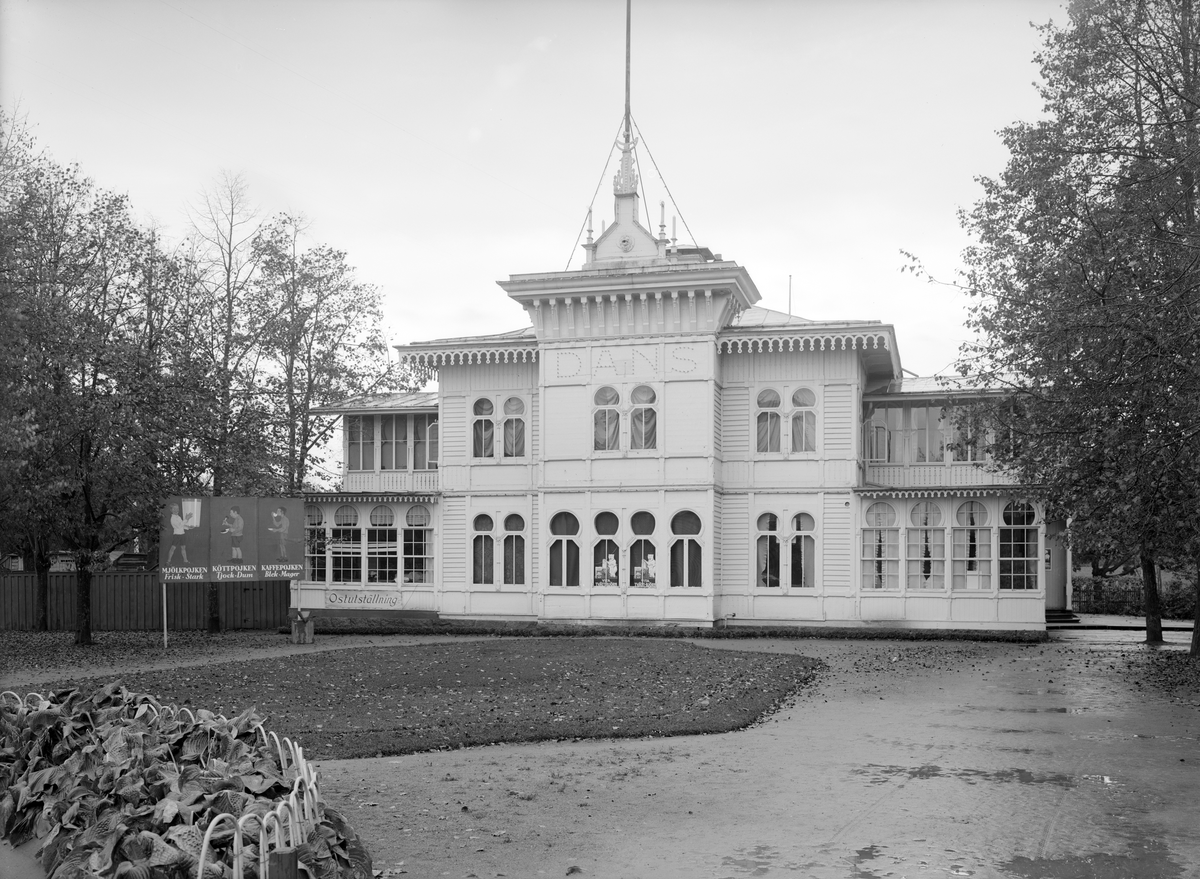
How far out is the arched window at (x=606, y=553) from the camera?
36.0 meters

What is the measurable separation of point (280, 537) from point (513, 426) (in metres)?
9.07

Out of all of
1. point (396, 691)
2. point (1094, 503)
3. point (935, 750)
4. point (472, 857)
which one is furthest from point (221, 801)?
point (1094, 503)

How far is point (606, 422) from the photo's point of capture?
3606cm

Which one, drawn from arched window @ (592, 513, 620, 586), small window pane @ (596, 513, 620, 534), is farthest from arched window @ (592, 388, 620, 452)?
arched window @ (592, 513, 620, 586)

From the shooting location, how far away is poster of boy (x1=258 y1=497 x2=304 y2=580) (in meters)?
32.0

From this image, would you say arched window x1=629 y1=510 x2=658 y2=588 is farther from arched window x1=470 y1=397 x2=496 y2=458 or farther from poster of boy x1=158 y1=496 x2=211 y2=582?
poster of boy x1=158 y1=496 x2=211 y2=582

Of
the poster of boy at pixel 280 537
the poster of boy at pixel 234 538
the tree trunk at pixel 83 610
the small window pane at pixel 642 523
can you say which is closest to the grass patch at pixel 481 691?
the poster of boy at pixel 280 537

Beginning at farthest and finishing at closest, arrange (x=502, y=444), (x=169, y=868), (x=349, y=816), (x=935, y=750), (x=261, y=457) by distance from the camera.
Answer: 1. (x=502, y=444)
2. (x=261, y=457)
3. (x=935, y=750)
4. (x=349, y=816)
5. (x=169, y=868)

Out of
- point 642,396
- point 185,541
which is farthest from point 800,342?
point 185,541

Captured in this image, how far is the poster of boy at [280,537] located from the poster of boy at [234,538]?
186mm

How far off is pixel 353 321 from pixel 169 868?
37.7m

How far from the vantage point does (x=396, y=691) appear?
64.3 feet

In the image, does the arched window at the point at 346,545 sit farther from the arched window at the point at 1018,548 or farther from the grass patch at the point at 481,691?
the arched window at the point at 1018,548

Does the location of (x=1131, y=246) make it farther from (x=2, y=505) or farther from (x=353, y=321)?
(x=353, y=321)
